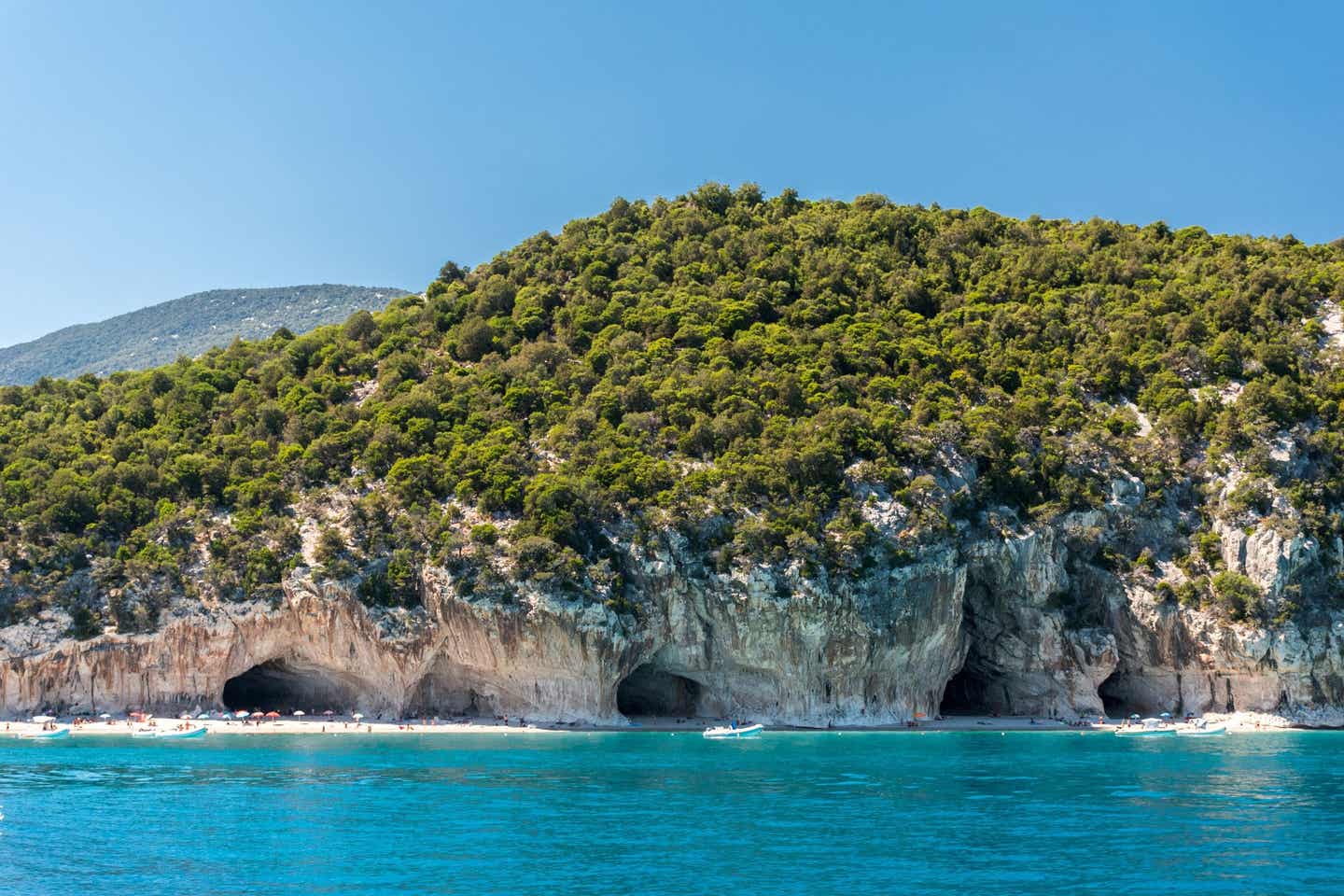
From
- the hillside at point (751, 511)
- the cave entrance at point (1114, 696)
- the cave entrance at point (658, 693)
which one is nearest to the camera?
the hillside at point (751, 511)

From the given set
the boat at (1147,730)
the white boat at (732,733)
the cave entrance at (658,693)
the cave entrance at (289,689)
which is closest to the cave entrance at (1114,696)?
the boat at (1147,730)

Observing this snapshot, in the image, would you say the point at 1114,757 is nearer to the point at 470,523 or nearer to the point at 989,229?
the point at 470,523

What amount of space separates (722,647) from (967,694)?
66.6 feet

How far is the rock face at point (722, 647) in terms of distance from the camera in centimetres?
6206

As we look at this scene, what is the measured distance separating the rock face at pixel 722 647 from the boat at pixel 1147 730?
11.8ft

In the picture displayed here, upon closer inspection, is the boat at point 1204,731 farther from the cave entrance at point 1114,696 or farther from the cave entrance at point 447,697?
the cave entrance at point 447,697

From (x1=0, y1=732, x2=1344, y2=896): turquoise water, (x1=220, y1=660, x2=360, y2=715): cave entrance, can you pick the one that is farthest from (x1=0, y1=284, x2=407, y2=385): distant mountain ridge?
(x1=0, y1=732, x2=1344, y2=896): turquoise water

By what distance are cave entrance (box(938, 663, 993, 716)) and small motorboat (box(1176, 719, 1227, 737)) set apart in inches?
514

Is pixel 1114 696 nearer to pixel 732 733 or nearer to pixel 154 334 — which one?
pixel 732 733

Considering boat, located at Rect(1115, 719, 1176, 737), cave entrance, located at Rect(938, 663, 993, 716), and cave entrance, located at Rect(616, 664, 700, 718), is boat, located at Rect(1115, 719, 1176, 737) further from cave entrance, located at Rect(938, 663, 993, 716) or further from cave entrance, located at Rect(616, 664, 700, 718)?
cave entrance, located at Rect(616, 664, 700, 718)

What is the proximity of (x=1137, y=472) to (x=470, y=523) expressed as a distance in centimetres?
4017

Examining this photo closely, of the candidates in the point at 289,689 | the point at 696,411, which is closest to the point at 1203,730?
the point at 696,411

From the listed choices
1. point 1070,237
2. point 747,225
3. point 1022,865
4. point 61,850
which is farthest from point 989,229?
point 61,850

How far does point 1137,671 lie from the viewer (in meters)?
67.1
